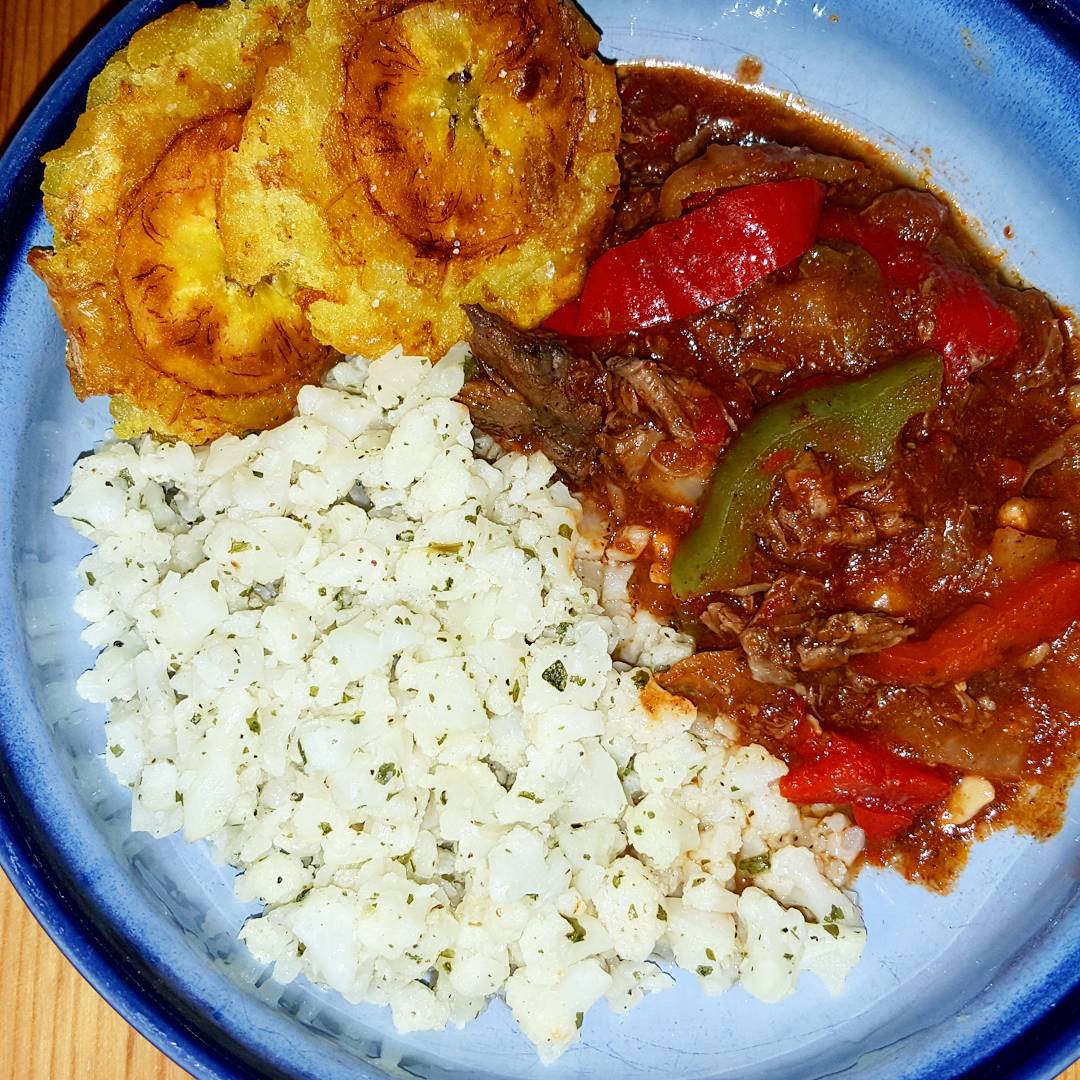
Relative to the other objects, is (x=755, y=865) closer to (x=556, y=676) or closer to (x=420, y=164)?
(x=556, y=676)

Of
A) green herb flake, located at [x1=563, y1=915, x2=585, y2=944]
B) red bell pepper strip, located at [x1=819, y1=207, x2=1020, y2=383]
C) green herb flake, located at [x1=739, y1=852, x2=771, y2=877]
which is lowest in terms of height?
green herb flake, located at [x1=563, y1=915, x2=585, y2=944]

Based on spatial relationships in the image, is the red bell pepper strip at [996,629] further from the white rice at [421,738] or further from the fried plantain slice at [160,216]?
the fried plantain slice at [160,216]

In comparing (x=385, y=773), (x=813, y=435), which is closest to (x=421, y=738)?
(x=385, y=773)

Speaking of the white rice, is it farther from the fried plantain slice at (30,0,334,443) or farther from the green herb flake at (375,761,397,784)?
the fried plantain slice at (30,0,334,443)

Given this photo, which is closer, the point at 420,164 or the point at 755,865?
the point at 420,164

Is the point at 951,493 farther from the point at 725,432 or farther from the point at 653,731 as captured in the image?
the point at 653,731

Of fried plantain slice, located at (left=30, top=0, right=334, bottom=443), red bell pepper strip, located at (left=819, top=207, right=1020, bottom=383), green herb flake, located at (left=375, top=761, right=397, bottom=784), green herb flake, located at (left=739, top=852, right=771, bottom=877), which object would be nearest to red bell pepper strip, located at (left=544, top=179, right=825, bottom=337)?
red bell pepper strip, located at (left=819, top=207, right=1020, bottom=383)
